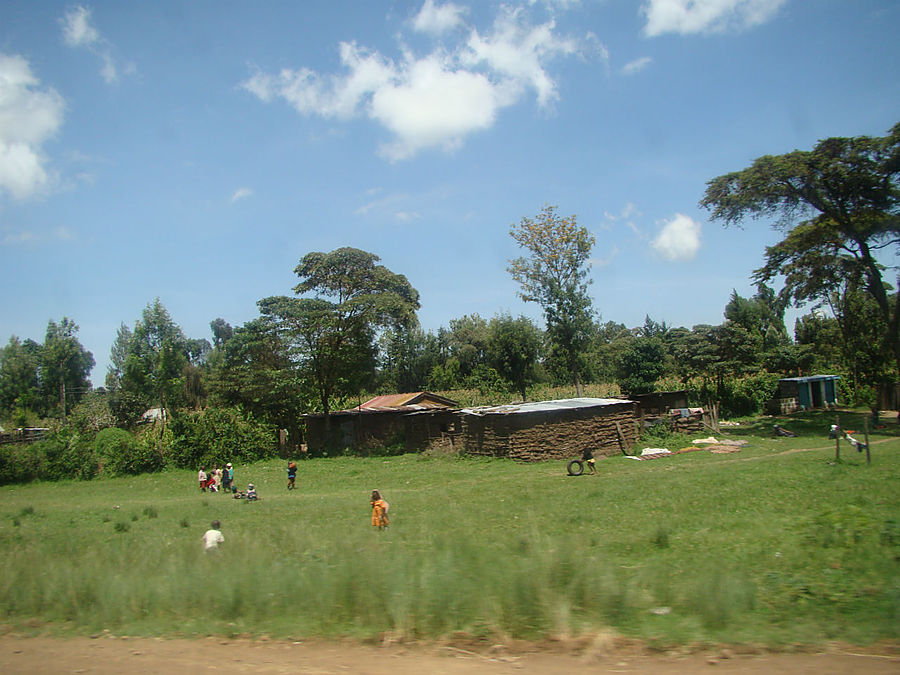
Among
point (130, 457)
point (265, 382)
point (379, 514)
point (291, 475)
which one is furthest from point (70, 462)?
point (379, 514)

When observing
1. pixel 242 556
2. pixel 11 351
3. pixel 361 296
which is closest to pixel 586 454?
pixel 242 556

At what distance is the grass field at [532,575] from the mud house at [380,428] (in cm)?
1832

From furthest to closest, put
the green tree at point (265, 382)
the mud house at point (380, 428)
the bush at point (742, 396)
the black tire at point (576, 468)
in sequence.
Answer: the bush at point (742, 396)
the green tree at point (265, 382)
the mud house at point (380, 428)
the black tire at point (576, 468)

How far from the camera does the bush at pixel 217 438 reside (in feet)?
110

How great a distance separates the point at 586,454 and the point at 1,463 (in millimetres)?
32263

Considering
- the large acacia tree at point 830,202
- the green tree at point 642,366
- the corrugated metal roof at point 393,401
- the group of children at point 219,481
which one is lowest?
the group of children at point 219,481

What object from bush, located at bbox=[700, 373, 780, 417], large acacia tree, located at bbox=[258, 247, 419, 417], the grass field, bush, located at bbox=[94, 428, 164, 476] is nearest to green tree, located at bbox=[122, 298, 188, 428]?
bush, located at bbox=[94, 428, 164, 476]

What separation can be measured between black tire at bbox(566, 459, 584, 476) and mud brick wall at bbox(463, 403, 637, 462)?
3273 millimetres

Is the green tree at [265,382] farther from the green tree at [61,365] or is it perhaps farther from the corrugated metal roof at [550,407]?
the green tree at [61,365]

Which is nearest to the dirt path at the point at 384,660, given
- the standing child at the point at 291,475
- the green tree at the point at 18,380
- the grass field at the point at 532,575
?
the grass field at the point at 532,575

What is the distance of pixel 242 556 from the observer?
7.76 metres

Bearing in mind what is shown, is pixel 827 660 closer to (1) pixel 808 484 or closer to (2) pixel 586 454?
(1) pixel 808 484

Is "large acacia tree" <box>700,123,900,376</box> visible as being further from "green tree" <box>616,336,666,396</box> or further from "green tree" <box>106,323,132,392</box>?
"green tree" <box>106,323,132,392</box>

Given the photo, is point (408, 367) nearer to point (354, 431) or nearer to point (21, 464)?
point (354, 431)
